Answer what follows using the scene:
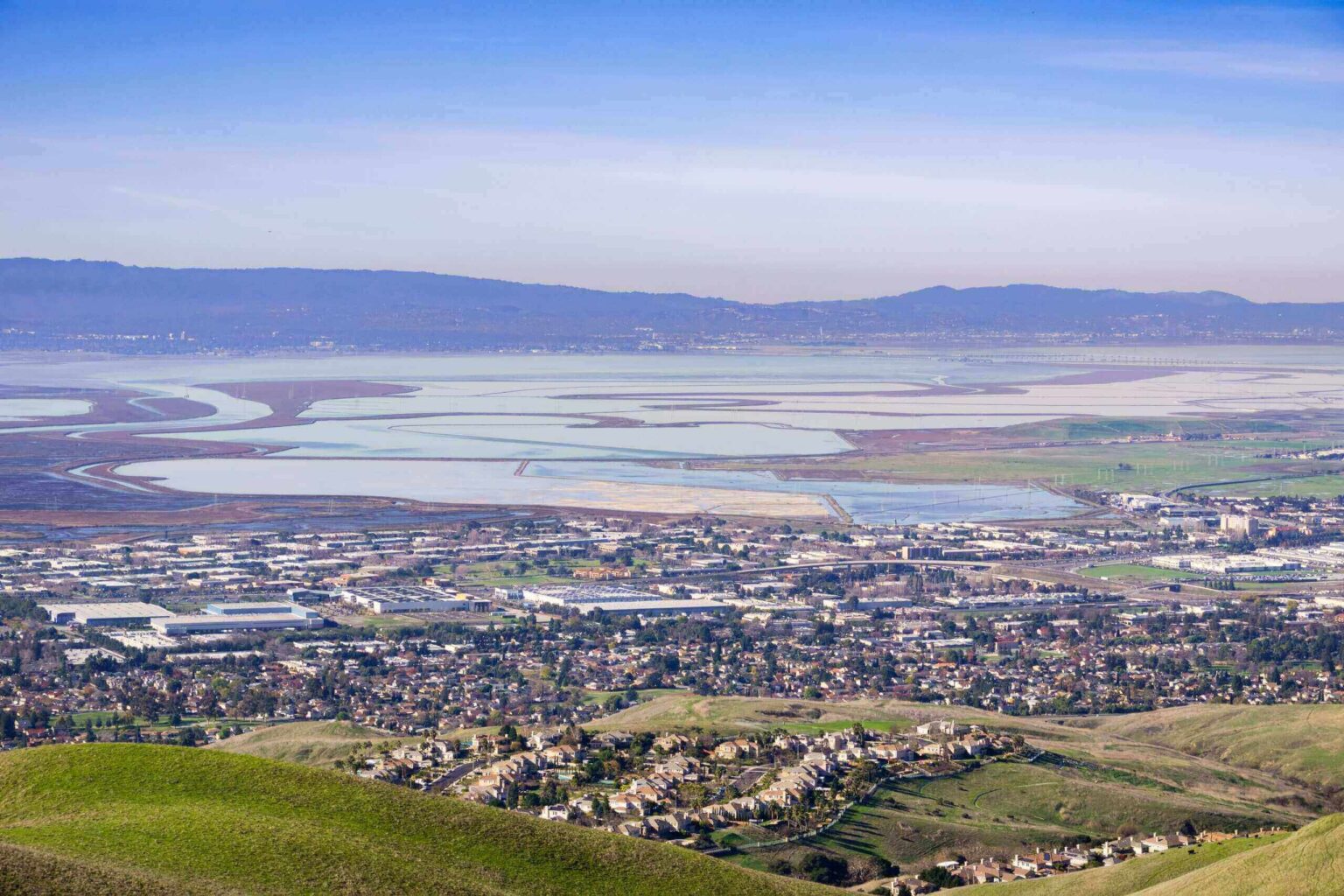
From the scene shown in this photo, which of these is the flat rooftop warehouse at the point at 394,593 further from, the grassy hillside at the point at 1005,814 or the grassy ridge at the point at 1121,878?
the grassy ridge at the point at 1121,878

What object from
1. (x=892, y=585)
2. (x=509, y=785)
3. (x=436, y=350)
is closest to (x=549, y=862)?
(x=509, y=785)

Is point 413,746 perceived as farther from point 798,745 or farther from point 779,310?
point 779,310

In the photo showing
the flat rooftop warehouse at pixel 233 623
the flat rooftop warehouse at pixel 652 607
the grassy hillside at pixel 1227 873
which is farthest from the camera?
the flat rooftop warehouse at pixel 652 607

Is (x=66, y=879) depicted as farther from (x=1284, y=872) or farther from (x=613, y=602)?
(x=613, y=602)

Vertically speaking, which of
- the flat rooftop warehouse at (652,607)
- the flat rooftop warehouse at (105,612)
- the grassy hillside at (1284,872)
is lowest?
the flat rooftop warehouse at (105,612)

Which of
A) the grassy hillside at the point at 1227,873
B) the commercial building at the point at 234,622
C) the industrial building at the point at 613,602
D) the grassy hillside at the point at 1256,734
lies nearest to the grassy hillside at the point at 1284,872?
the grassy hillside at the point at 1227,873

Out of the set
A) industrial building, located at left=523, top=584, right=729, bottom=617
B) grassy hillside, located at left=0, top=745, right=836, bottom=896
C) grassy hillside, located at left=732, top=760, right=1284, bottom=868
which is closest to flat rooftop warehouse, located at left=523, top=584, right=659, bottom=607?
industrial building, located at left=523, top=584, right=729, bottom=617
